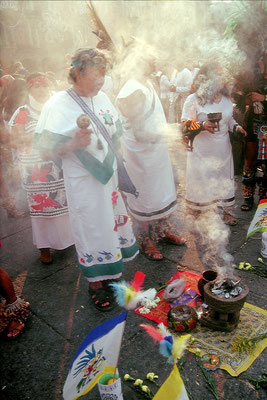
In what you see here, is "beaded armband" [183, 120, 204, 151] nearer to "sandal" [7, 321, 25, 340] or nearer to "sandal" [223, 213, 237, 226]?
"sandal" [223, 213, 237, 226]

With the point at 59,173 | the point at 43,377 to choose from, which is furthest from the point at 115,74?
the point at 43,377

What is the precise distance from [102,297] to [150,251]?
99 cm

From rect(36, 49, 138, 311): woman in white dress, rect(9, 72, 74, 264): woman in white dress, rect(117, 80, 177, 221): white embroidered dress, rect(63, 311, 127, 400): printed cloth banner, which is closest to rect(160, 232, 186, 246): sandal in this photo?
rect(117, 80, 177, 221): white embroidered dress

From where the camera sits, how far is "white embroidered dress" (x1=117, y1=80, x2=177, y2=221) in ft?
11.7

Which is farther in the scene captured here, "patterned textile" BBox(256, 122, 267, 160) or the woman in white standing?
"patterned textile" BBox(256, 122, 267, 160)

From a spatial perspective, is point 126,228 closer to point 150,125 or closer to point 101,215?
point 101,215

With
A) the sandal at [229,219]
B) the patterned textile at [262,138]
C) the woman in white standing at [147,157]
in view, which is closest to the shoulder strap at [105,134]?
the woman in white standing at [147,157]

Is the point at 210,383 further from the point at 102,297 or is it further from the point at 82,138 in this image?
the point at 82,138

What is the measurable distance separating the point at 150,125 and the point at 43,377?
2.56 meters

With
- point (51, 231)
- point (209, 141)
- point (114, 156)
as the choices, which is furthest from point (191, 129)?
point (51, 231)

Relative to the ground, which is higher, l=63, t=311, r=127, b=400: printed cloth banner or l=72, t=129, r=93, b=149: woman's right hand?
l=72, t=129, r=93, b=149: woman's right hand

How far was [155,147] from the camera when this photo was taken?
3730 mm

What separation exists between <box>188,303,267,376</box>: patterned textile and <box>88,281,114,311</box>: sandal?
0.88m

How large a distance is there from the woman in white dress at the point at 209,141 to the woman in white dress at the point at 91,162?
150 cm
